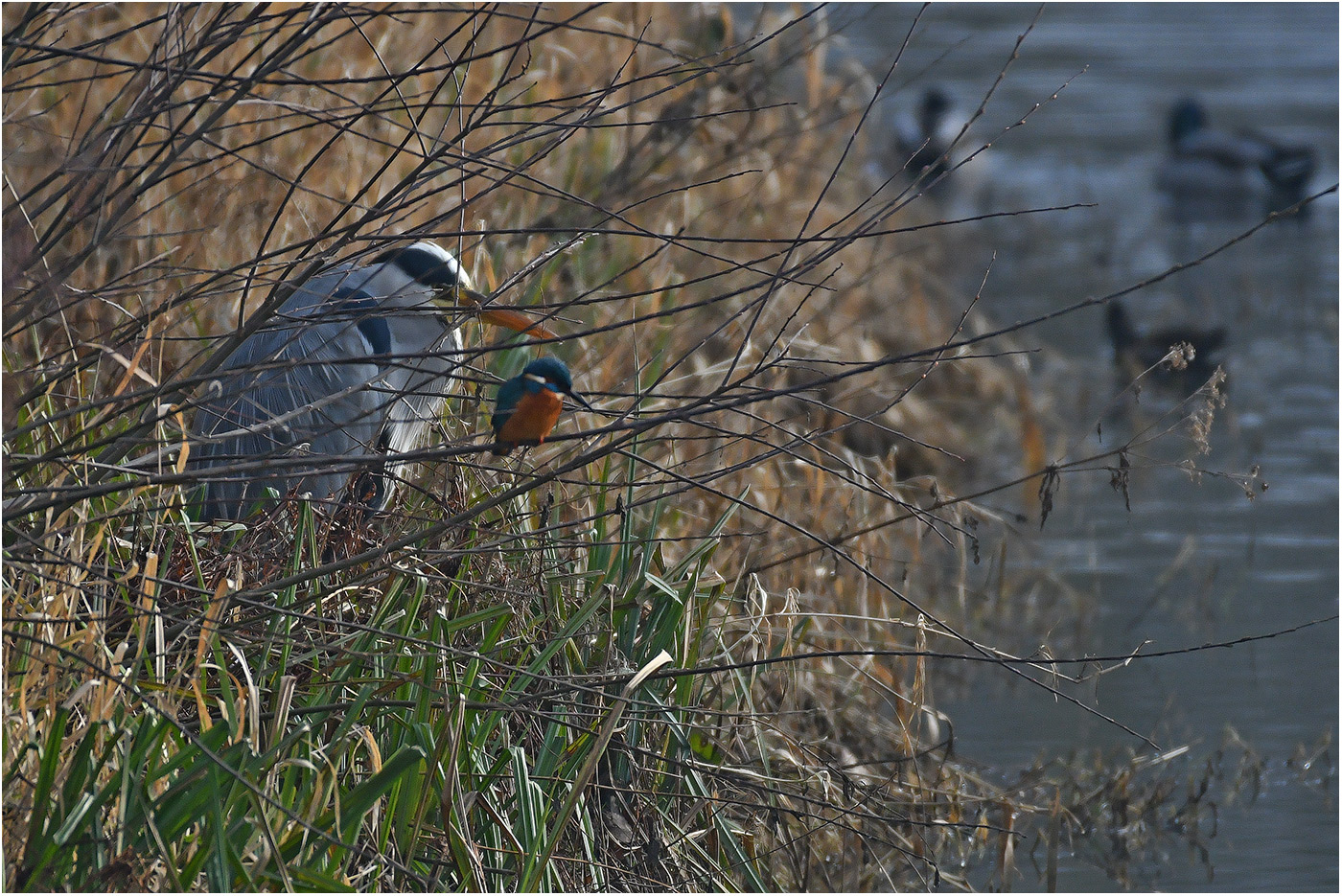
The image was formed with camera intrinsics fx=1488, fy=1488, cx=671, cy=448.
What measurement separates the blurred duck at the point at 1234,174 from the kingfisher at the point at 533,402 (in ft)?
29.4

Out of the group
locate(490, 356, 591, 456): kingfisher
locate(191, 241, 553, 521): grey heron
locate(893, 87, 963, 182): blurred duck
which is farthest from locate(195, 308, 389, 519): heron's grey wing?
locate(893, 87, 963, 182): blurred duck

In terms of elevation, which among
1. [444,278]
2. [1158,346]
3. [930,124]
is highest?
[930,124]

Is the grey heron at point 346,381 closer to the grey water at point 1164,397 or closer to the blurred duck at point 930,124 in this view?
the grey water at point 1164,397

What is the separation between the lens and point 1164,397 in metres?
7.42

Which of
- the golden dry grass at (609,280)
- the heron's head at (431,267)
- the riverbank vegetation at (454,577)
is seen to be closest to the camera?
the riverbank vegetation at (454,577)

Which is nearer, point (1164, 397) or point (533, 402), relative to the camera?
point (533, 402)

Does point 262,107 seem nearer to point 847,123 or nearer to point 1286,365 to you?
point 847,123

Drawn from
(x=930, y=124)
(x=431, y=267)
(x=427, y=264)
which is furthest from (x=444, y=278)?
(x=930, y=124)

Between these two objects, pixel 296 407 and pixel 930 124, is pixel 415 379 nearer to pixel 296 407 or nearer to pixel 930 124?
pixel 296 407

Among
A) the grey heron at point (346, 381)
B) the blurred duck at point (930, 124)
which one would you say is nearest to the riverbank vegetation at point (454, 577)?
the grey heron at point (346, 381)

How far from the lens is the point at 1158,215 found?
1027 centimetres

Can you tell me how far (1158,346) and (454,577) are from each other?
527 centimetres

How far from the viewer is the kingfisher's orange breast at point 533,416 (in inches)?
86.4

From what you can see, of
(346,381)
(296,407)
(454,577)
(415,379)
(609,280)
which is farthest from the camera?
(346,381)
